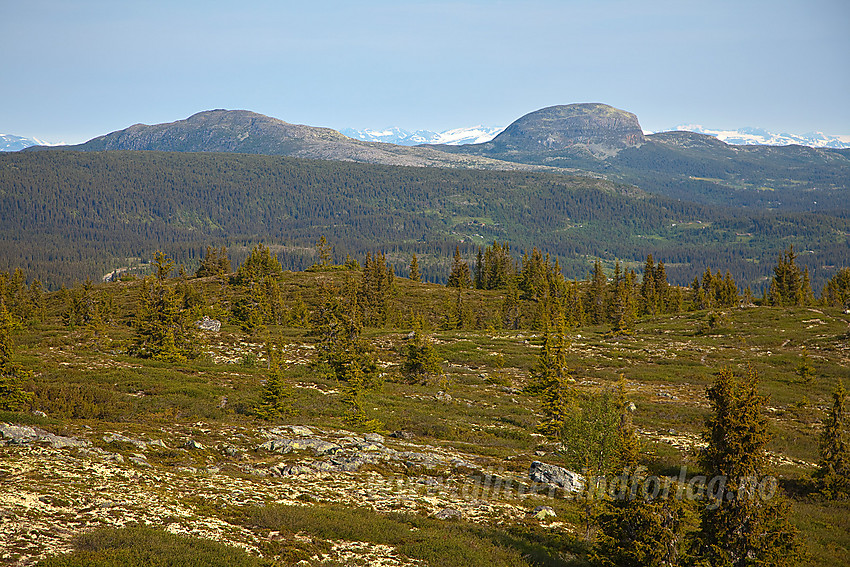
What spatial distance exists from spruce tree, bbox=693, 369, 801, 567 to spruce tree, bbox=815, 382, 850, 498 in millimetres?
15943

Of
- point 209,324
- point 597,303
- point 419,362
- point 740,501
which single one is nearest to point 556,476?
point 740,501

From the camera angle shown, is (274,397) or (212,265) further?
(212,265)

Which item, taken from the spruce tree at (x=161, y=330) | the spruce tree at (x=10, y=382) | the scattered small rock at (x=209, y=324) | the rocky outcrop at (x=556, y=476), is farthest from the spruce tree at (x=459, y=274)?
the spruce tree at (x=10, y=382)

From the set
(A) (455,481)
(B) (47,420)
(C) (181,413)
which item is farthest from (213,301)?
(A) (455,481)

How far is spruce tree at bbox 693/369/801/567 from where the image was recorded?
54.3ft

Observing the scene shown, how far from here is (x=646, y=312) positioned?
122250 millimetres

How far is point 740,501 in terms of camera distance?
16.9 meters

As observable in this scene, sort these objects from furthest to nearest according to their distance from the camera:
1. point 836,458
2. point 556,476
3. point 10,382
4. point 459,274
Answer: point 459,274
point 836,458
point 556,476
point 10,382

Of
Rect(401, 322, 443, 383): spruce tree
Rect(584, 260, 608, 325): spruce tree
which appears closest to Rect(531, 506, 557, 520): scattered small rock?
Rect(401, 322, 443, 383): spruce tree

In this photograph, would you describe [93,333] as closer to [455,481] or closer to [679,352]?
[455,481]

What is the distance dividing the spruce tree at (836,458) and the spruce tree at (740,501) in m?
15.9

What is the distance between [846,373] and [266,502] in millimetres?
70464

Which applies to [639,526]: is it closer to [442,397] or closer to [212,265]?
[442,397]

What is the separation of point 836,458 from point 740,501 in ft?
60.5
